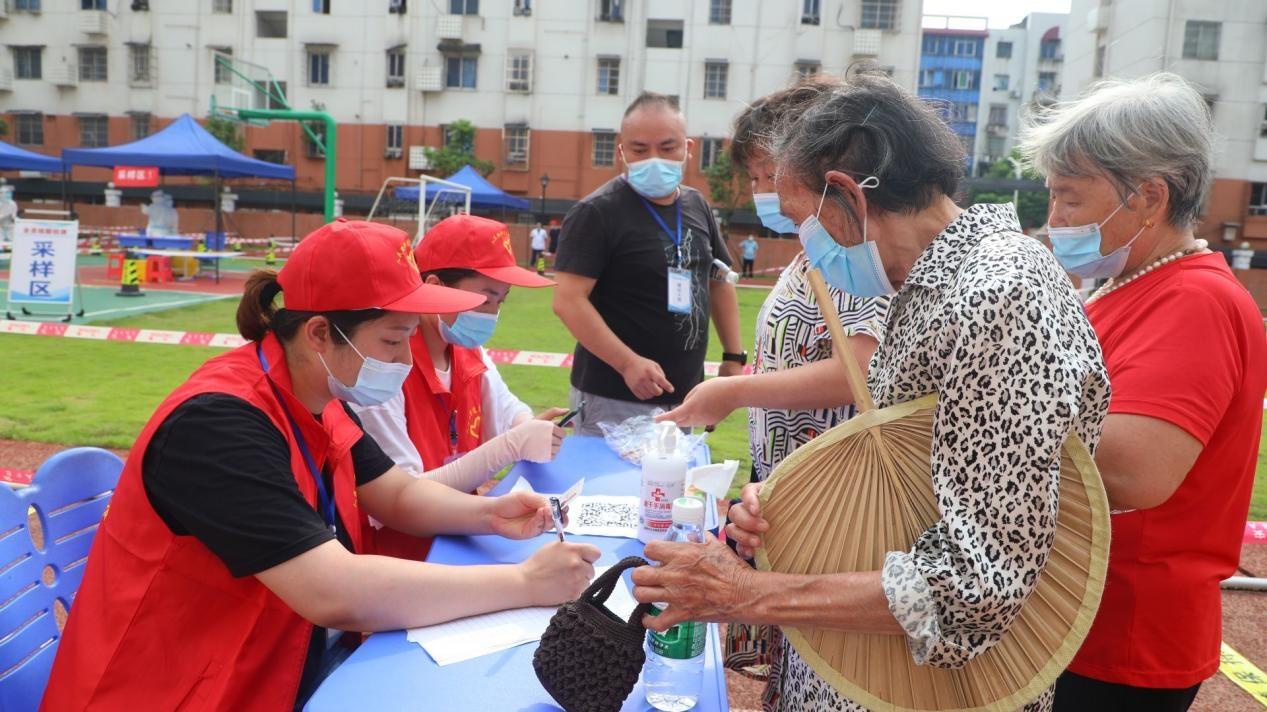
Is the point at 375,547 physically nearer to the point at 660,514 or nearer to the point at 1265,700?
the point at 660,514

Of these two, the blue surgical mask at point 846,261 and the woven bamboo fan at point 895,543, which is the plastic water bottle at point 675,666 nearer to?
the woven bamboo fan at point 895,543

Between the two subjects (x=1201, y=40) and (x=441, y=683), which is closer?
(x=441, y=683)

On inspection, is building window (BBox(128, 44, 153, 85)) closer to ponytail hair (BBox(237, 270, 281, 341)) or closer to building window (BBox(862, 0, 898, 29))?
building window (BBox(862, 0, 898, 29))

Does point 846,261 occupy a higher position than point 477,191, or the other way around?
point 477,191

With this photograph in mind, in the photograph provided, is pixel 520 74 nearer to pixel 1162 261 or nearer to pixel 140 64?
pixel 140 64

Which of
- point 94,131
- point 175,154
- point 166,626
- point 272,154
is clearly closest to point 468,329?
Answer: point 166,626

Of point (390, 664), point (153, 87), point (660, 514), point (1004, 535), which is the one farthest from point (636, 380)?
point (153, 87)

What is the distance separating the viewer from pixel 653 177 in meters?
3.96

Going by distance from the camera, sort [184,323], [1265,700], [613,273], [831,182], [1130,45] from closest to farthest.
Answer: [831,182], [1265,700], [613,273], [184,323], [1130,45]

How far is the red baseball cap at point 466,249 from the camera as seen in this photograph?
313 cm

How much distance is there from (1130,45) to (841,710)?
37.2 meters

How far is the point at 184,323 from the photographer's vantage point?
41.0ft

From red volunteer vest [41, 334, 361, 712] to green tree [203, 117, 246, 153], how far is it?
3566 centimetres

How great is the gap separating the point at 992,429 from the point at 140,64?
136 feet
